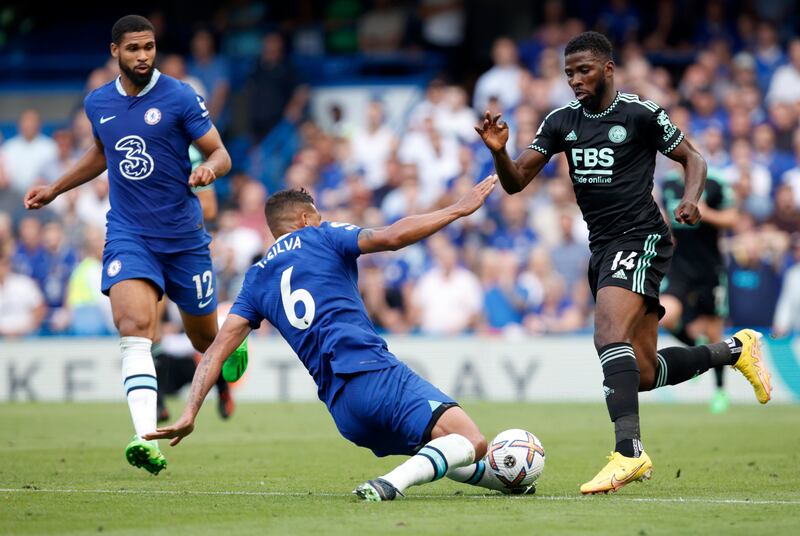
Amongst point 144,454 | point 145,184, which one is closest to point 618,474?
point 144,454

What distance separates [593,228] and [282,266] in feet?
6.81

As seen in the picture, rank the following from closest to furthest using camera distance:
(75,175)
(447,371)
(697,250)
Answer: (75,175) → (697,250) → (447,371)

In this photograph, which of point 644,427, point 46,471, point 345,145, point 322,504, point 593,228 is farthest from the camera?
point 345,145

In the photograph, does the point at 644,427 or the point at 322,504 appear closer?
the point at 322,504

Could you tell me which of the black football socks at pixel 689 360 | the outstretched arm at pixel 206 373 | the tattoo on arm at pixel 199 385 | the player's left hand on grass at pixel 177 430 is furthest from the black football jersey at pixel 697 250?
the player's left hand on grass at pixel 177 430

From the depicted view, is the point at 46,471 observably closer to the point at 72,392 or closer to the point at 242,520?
the point at 242,520

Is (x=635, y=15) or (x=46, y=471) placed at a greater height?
(x=635, y=15)

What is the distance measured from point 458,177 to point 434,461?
40.8ft

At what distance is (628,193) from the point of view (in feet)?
27.1

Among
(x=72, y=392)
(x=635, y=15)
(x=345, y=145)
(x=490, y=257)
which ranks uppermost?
(x=635, y=15)

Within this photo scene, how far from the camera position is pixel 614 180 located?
8.28m

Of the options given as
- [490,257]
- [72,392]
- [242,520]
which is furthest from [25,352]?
[242,520]

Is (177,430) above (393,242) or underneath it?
underneath

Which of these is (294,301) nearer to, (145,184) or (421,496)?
(421,496)
